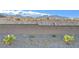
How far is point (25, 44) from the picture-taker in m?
5.64

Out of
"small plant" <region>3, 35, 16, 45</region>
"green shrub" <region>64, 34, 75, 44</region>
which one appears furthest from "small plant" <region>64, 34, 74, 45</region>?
"small plant" <region>3, 35, 16, 45</region>

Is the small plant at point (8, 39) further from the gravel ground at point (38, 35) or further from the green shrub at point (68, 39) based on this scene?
the green shrub at point (68, 39)

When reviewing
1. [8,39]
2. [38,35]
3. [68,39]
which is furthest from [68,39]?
[8,39]

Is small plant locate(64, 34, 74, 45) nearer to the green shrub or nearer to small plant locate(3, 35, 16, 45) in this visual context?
the green shrub

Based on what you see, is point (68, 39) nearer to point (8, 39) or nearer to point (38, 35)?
point (38, 35)

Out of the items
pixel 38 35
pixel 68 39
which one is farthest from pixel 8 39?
pixel 68 39

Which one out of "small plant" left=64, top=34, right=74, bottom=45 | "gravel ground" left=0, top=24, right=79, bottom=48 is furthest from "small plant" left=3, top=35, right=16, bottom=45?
"small plant" left=64, top=34, right=74, bottom=45

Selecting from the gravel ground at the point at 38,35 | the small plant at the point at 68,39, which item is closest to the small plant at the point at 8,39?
the gravel ground at the point at 38,35

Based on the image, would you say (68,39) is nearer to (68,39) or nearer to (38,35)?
(68,39)

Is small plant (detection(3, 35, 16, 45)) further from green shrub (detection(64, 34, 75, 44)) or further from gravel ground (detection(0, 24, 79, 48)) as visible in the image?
green shrub (detection(64, 34, 75, 44))

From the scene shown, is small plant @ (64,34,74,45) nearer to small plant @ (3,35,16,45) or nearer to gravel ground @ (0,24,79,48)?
gravel ground @ (0,24,79,48)

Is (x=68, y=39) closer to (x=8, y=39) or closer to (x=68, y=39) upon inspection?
(x=68, y=39)
